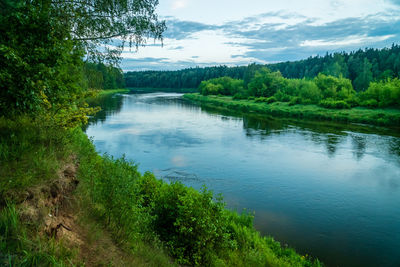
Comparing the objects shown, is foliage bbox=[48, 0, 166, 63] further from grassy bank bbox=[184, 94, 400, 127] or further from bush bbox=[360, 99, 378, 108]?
bush bbox=[360, 99, 378, 108]

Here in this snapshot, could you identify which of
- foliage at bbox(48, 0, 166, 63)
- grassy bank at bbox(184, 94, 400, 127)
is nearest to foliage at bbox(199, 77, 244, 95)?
Result: grassy bank at bbox(184, 94, 400, 127)

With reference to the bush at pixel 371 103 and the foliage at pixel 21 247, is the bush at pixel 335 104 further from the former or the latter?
the foliage at pixel 21 247

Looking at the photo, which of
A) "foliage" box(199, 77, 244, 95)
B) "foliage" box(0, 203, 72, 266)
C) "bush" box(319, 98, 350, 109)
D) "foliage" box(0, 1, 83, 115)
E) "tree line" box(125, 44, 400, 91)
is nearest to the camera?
"foliage" box(0, 203, 72, 266)

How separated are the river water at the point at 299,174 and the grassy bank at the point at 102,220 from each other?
8.69 feet

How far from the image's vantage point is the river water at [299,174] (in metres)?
10.7

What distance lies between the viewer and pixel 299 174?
1792 centimetres

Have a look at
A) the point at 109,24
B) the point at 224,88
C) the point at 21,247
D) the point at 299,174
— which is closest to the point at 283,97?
the point at 224,88

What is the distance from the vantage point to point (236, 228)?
9219 millimetres

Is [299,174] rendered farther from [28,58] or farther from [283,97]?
[283,97]

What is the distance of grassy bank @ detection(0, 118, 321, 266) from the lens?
4.09 meters

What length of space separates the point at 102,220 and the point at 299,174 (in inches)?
578

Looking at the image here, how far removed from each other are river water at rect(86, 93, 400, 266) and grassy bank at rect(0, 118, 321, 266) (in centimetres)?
265

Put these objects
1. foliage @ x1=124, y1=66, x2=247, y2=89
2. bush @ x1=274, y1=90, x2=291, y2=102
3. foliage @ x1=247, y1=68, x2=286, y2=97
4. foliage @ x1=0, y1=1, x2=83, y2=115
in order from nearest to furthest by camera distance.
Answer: foliage @ x1=0, y1=1, x2=83, y2=115 < bush @ x1=274, y1=90, x2=291, y2=102 < foliage @ x1=247, y1=68, x2=286, y2=97 < foliage @ x1=124, y1=66, x2=247, y2=89

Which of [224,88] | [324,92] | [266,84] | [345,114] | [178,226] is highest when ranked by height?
[266,84]
